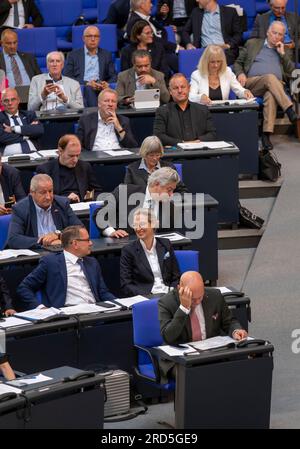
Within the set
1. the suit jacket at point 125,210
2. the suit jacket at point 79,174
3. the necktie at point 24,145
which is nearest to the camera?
the suit jacket at point 125,210

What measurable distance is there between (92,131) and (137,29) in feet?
5.93

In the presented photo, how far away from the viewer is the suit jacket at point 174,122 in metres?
11.8

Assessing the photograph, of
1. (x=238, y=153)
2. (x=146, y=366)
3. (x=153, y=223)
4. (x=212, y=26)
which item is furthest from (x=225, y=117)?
(x=146, y=366)

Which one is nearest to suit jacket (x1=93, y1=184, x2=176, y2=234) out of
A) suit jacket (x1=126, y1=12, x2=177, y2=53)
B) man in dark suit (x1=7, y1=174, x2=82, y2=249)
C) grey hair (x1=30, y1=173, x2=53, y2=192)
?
man in dark suit (x1=7, y1=174, x2=82, y2=249)

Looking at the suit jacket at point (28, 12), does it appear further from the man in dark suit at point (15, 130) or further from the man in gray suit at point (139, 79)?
the man in dark suit at point (15, 130)

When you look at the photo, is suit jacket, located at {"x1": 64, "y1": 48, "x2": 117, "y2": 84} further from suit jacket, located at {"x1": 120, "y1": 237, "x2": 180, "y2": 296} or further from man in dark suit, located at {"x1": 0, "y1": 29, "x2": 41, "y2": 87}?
suit jacket, located at {"x1": 120, "y1": 237, "x2": 180, "y2": 296}

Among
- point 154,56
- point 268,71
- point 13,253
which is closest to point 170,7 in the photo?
point 154,56

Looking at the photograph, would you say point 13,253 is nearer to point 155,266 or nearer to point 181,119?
point 155,266

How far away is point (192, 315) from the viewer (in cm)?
819

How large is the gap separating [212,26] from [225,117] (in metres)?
2.09

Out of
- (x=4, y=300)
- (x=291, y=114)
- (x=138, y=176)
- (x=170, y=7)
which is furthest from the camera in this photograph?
(x=170, y=7)

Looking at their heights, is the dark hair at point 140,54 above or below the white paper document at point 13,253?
above

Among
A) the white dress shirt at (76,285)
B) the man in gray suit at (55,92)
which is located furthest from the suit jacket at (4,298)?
the man in gray suit at (55,92)

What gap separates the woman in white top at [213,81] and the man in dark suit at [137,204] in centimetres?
230
